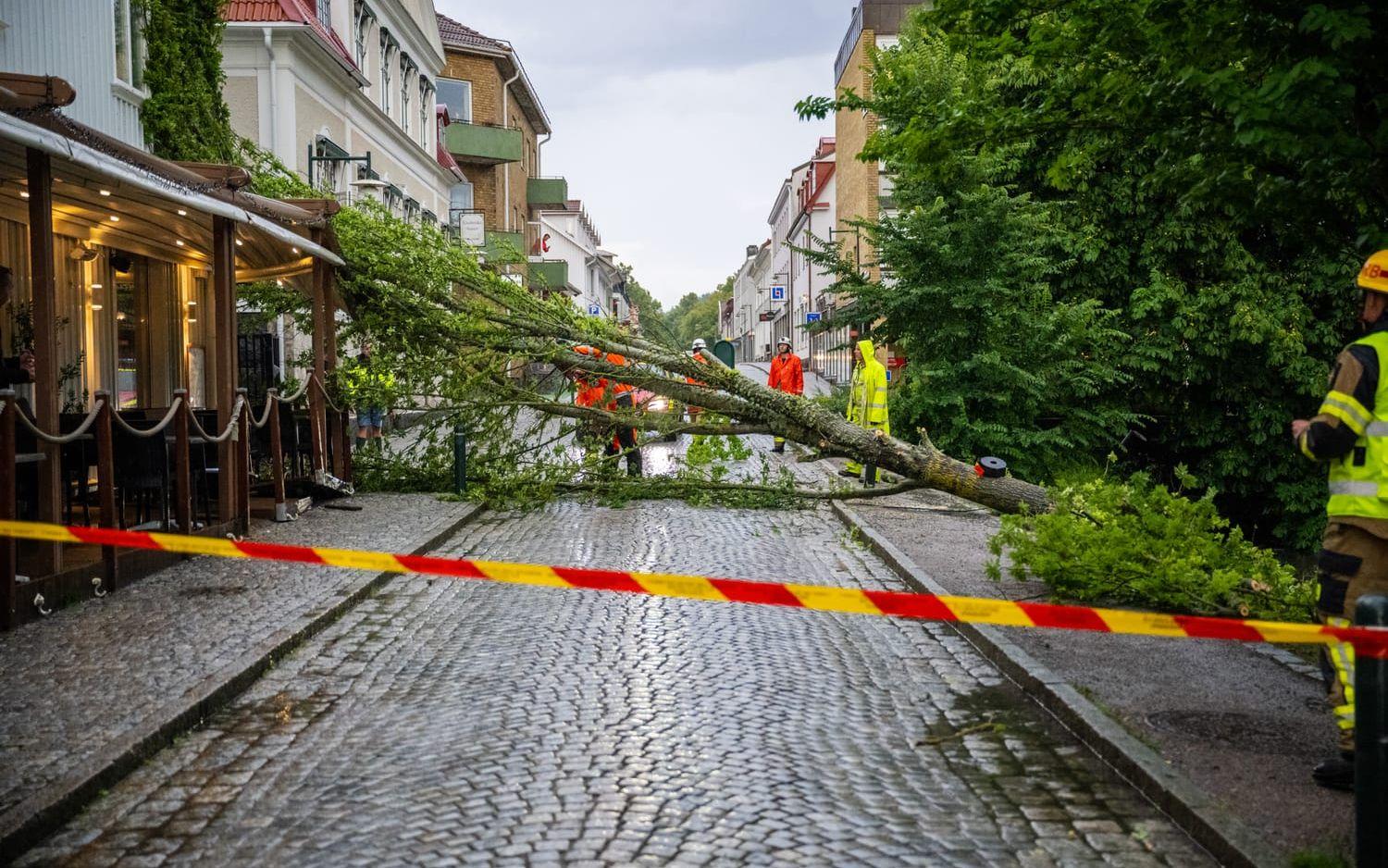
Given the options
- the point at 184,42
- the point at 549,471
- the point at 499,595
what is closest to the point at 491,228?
the point at 184,42

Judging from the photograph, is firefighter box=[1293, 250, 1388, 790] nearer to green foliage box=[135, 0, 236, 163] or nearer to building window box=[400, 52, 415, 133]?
green foliage box=[135, 0, 236, 163]

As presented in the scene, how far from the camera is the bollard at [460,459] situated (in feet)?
46.3

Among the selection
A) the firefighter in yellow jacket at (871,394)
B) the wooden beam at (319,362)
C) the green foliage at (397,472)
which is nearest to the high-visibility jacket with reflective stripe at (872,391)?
the firefighter in yellow jacket at (871,394)

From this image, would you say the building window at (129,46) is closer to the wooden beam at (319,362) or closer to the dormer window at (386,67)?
the wooden beam at (319,362)

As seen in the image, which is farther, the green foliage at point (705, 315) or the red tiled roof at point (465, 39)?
the green foliage at point (705, 315)

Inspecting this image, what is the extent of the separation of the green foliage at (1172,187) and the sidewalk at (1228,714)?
2.12 metres

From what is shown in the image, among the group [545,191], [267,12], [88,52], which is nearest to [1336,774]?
[88,52]

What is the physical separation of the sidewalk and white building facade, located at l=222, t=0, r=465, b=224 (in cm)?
1139

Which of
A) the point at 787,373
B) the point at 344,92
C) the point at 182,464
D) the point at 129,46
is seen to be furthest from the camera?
the point at 344,92

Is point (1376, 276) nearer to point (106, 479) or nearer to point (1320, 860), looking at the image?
point (1320, 860)

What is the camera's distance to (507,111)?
48062 millimetres

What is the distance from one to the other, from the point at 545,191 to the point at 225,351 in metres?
45.9

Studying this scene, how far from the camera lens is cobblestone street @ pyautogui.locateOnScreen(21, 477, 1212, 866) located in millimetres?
4148

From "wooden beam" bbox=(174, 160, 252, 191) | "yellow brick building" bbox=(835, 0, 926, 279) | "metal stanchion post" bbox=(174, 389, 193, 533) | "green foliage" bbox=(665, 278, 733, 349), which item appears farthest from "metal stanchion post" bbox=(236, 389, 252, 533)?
"green foliage" bbox=(665, 278, 733, 349)
